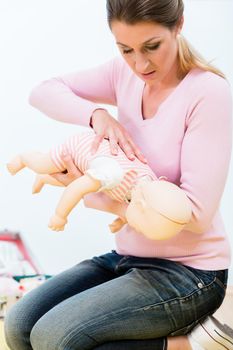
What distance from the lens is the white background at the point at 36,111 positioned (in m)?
2.13

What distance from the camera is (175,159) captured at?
104cm

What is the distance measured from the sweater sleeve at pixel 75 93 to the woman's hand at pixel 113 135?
0.16 ft

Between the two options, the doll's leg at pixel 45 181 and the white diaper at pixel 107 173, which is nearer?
the white diaper at pixel 107 173

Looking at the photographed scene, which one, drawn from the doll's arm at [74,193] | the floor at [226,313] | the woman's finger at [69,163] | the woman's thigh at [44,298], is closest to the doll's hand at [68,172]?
the woman's finger at [69,163]

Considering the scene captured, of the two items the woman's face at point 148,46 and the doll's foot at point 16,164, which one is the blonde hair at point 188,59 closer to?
the woman's face at point 148,46

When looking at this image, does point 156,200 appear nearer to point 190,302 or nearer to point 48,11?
point 190,302

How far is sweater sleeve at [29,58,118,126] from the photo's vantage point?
118cm

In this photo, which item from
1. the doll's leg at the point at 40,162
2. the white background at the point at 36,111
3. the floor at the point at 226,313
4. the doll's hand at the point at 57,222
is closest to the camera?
the doll's hand at the point at 57,222

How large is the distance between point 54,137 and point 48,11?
50cm

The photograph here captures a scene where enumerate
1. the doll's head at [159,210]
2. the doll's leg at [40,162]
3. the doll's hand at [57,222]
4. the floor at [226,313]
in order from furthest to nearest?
the floor at [226,313] → the doll's leg at [40,162] → the doll's hand at [57,222] → the doll's head at [159,210]

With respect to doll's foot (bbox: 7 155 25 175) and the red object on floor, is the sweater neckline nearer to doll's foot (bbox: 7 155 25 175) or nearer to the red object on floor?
doll's foot (bbox: 7 155 25 175)

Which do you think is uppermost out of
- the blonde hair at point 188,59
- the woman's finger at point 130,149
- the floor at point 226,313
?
the blonde hair at point 188,59

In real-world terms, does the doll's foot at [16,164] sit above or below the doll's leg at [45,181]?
above

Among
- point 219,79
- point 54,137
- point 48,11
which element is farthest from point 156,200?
point 48,11
